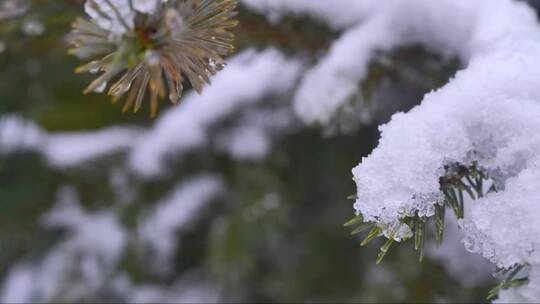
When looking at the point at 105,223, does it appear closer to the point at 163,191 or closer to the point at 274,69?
the point at 163,191

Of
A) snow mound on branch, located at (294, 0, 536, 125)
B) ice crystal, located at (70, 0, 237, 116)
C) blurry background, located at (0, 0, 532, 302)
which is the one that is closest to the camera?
ice crystal, located at (70, 0, 237, 116)

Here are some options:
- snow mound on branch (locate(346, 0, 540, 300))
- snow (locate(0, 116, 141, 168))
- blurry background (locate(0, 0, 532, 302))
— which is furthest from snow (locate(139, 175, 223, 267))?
snow mound on branch (locate(346, 0, 540, 300))

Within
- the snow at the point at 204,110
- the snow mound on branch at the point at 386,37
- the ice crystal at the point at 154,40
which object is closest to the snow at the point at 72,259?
the snow at the point at 204,110

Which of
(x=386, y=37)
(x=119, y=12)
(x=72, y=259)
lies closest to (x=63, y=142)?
(x=72, y=259)

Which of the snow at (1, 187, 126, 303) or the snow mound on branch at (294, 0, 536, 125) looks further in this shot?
the snow at (1, 187, 126, 303)

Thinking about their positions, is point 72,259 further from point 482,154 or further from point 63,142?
point 482,154

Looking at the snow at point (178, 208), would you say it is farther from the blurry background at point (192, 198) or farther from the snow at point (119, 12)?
the snow at point (119, 12)

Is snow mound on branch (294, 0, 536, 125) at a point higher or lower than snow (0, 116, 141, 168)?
lower

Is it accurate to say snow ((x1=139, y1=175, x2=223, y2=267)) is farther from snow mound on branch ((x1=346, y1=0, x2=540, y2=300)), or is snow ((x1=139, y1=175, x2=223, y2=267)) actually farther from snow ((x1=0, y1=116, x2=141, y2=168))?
snow mound on branch ((x1=346, y1=0, x2=540, y2=300))

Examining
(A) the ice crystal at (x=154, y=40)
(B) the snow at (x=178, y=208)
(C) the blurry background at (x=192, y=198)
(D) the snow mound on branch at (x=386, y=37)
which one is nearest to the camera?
(A) the ice crystal at (x=154, y=40)
